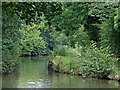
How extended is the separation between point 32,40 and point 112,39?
Result: 106 ft

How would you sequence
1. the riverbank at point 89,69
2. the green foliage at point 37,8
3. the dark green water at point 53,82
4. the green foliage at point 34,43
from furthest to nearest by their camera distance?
the green foliage at point 34,43 < the riverbank at point 89,69 < the dark green water at point 53,82 < the green foliage at point 37,8

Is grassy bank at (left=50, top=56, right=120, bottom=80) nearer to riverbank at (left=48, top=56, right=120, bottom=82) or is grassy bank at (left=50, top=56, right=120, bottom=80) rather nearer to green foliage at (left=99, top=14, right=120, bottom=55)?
riverbank at (left=48, top=56, right=120, bottom=82)

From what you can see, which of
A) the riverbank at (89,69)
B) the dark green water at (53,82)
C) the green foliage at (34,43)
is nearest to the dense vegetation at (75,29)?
the riverbank at (89,69)

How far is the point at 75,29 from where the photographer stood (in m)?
26.8

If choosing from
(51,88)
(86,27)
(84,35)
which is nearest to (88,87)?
(51,88)

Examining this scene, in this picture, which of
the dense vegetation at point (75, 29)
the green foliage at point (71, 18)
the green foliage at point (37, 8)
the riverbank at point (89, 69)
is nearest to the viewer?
the green foliage at point (37, 8)

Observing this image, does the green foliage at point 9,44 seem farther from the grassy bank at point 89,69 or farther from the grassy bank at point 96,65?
the grassy bank at point 96,65

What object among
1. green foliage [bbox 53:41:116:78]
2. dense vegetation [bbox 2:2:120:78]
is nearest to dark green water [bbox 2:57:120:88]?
green foliage [bbox 53:41:116:78]

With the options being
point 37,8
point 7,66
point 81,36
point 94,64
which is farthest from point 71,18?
point 37,8

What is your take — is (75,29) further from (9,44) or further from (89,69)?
(89,69)

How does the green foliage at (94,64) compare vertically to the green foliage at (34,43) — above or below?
below

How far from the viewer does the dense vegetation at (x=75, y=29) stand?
837cm

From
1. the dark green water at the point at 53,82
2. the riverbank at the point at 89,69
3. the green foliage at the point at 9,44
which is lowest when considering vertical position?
the dark green water at the point at 53,82

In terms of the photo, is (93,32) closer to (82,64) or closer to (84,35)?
(84,35)
